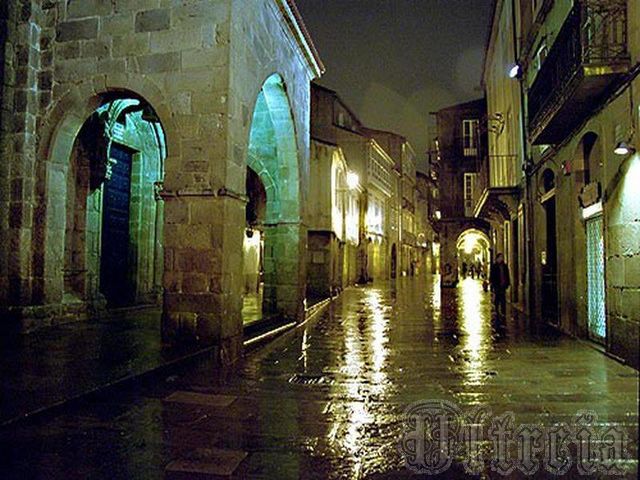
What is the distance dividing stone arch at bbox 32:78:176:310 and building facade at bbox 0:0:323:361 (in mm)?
20

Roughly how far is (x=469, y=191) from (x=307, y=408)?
92.1 feet

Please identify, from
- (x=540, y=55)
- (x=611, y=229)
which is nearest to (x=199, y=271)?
(x=611, y=229)

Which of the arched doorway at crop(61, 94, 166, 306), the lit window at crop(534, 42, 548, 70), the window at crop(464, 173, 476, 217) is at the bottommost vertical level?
the arched doorway at crop(61, 94, 166, 306)

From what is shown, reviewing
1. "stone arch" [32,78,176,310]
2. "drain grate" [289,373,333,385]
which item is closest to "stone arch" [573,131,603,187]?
"drain grate" [289,373,333,385]

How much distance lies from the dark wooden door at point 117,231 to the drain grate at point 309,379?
7.98m

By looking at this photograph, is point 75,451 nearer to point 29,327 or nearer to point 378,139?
point 29,327

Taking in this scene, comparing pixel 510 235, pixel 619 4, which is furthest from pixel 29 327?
pixel 510 235

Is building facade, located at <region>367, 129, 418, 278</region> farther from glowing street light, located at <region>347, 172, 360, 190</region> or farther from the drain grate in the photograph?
the drain grate

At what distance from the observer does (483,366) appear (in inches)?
295

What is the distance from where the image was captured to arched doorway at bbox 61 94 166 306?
1137 centimetres

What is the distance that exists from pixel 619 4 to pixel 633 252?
3837mm

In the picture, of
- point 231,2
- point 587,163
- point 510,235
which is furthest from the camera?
point 510,235

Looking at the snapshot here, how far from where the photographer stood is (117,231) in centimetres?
1373

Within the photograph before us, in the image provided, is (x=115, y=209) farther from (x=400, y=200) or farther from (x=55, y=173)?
(x=400, y=200)
